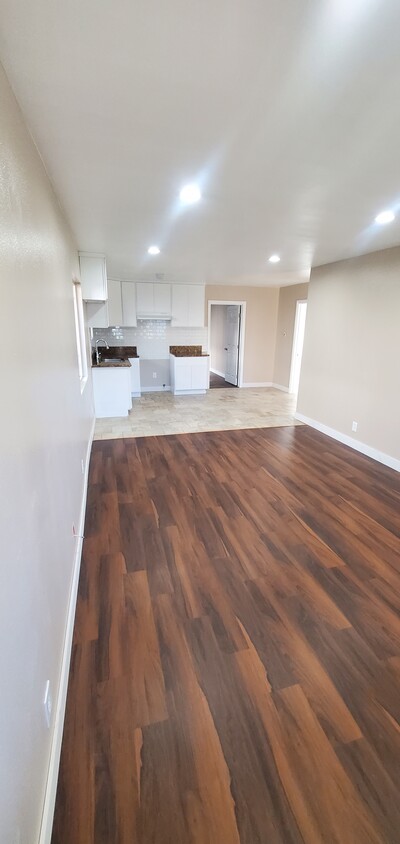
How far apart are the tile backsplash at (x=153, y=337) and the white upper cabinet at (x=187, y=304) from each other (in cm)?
42

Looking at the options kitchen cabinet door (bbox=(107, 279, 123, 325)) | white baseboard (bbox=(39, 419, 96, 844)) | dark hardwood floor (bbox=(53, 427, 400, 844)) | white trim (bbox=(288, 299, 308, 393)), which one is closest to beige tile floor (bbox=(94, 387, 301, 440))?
white trim (bbox=(288, 299, 308, 393))

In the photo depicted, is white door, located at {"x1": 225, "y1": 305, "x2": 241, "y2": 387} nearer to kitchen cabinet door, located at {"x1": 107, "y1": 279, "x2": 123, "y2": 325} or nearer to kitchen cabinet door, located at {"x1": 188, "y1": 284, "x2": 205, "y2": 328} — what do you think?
kitchen cabinet door, located at {"x1": 188, "y1": 284, "x2": 205, "y2": 328}

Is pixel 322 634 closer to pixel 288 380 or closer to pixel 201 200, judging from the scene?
pixel 201 200

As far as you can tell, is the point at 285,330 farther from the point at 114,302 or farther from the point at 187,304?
the point at 114,302

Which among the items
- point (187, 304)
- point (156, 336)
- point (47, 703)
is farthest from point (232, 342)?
point (47, 703)

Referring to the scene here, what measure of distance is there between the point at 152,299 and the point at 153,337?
0.87 metres

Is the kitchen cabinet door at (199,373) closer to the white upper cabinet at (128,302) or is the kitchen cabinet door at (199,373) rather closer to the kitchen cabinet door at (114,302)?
the white upper cabinet at (128,302)

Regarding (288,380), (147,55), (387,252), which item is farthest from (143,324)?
(147,55)

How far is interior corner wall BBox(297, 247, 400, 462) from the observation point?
3.75 meters

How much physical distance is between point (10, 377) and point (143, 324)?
6664mm

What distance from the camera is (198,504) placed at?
297 cm

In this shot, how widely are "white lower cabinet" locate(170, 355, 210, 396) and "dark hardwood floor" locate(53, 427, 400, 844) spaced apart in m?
4.40

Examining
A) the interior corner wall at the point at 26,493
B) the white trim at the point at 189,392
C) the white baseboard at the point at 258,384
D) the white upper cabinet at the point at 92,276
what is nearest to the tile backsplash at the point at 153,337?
the white trim at the point at 189,392

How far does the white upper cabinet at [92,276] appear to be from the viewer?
4195 millimetres
